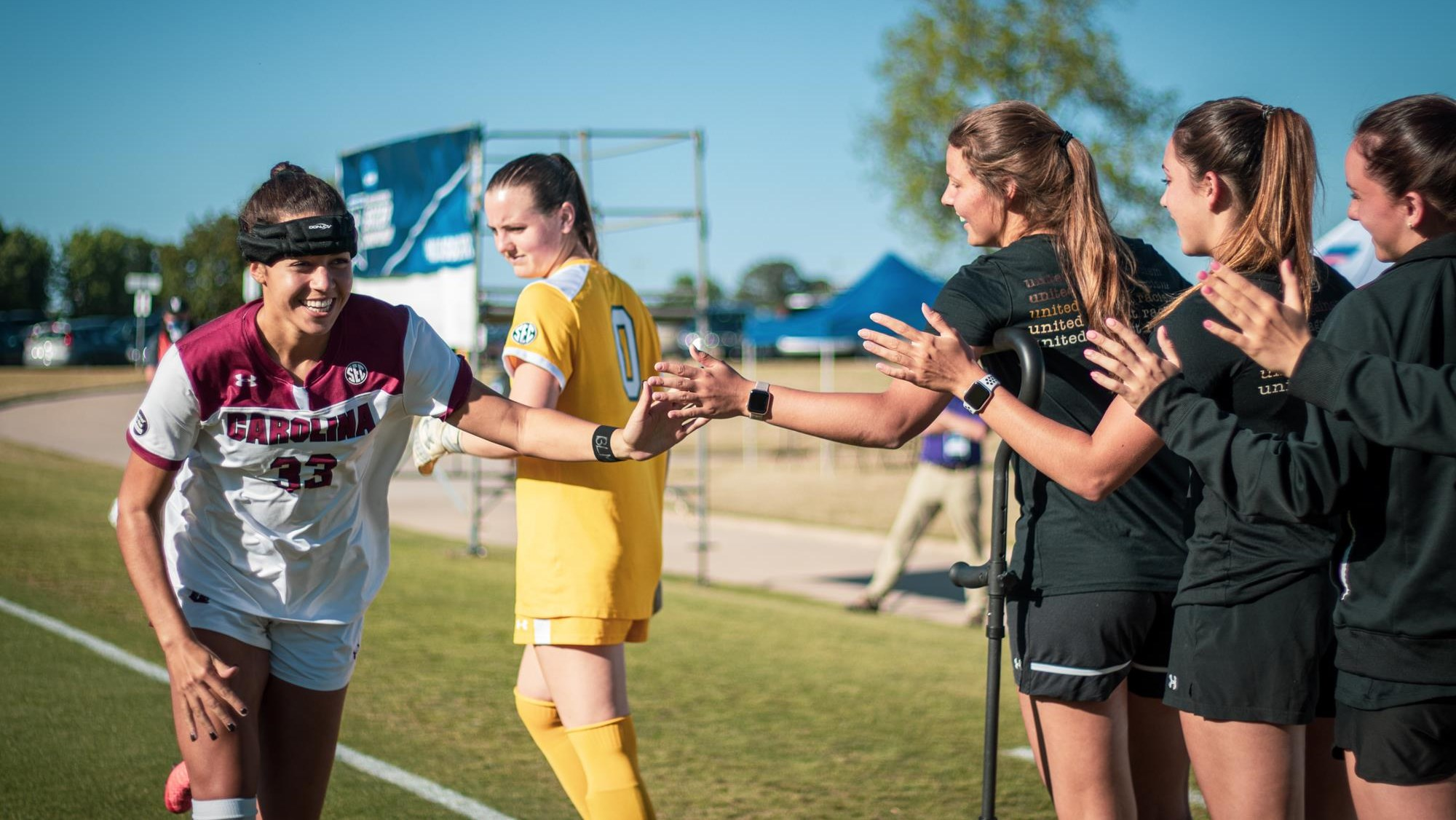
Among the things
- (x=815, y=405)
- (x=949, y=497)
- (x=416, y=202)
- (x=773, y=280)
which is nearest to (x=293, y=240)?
(x=815, y=405)

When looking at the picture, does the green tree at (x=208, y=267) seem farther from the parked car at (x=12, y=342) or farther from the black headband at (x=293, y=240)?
the black headband at (x=293, y=240)

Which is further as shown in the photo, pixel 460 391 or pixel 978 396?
pixel 460 391

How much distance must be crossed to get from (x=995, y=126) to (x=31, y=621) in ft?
25.2

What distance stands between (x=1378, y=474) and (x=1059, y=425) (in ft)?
2.01

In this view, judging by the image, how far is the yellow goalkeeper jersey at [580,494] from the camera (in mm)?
3561

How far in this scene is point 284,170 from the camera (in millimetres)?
3307

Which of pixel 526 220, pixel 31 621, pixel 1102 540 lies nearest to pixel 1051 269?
pixel 1102 540

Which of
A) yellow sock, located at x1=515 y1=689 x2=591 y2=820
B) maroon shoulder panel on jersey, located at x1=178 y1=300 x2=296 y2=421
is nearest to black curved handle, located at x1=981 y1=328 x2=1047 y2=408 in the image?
maroon shoulder panel on jersey, located at x1=178 y1=300 x2=296 y2=421

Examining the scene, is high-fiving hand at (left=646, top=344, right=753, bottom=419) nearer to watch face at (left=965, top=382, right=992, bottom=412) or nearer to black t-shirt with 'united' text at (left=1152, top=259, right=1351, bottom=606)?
watch face at (left=965, top=382, right=992, bottom=412)

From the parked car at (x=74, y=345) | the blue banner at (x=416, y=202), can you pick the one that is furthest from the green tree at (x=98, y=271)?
the blue banner at (x=416, y=202)

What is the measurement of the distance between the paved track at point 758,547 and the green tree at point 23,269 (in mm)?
67390

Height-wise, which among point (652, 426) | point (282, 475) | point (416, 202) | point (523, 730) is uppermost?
point (416, 202)

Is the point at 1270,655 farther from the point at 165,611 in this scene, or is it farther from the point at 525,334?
the point at 165,611

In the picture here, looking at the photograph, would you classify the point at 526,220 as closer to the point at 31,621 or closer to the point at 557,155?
the point at 557,155
